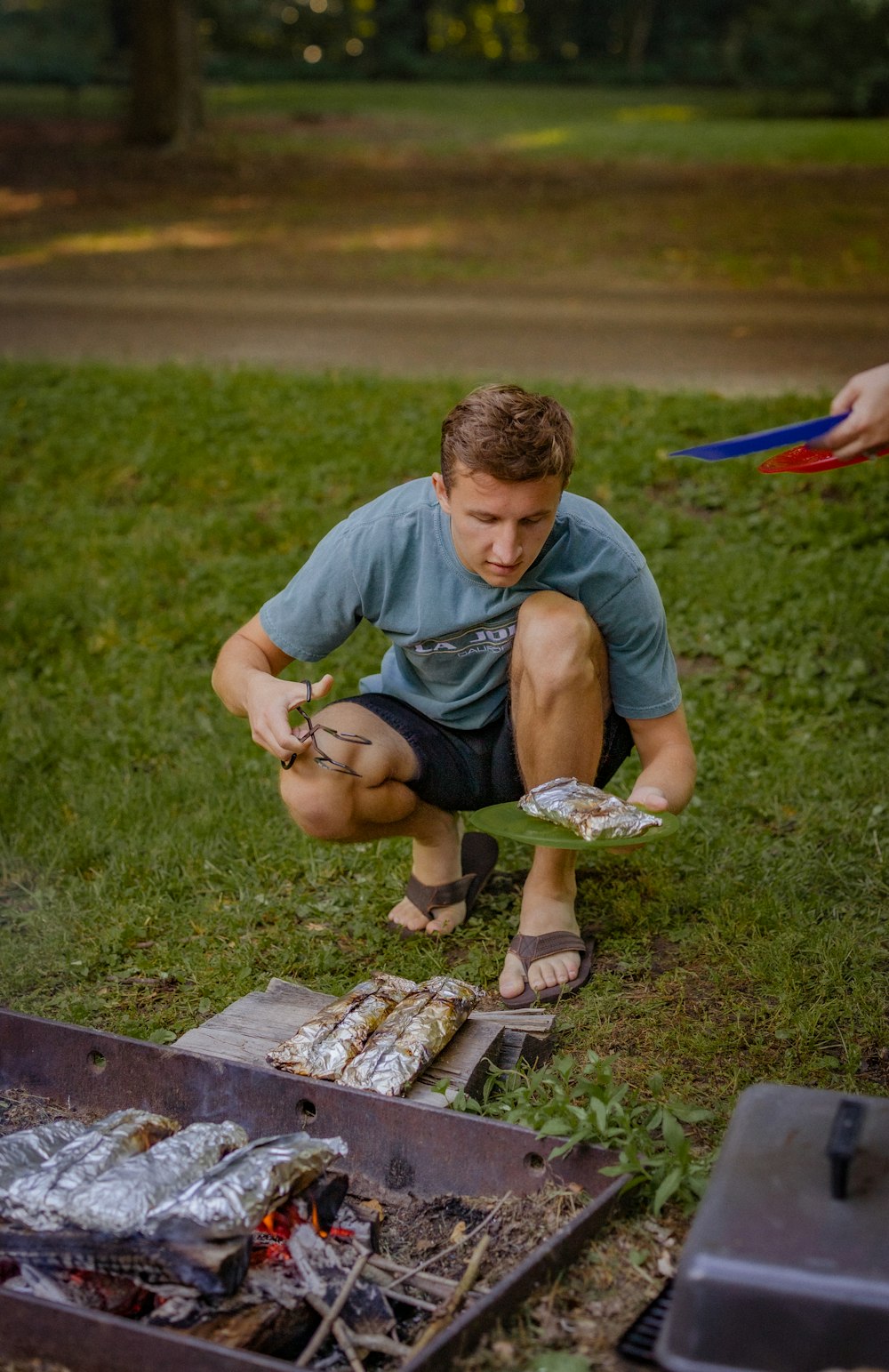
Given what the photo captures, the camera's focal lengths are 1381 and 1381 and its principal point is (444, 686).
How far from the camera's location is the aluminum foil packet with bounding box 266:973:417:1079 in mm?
2709

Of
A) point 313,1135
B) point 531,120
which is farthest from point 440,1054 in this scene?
point 531,120

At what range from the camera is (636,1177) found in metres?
2.37

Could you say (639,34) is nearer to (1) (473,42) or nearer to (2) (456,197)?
(1) (473,42)

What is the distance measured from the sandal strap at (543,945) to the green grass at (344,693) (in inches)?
4.3

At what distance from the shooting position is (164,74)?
18922 mm

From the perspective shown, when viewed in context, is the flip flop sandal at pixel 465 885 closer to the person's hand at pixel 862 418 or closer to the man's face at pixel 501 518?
the man's face at pixel 501 518

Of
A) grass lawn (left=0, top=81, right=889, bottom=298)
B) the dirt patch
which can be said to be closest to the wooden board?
the dirt patch

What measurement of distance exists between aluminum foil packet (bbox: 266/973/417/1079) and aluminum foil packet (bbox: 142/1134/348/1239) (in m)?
0.42

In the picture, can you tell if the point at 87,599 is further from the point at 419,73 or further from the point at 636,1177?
the point at 419,73


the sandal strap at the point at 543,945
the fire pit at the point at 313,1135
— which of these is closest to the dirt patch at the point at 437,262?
the sandal strap at the point at 543,945

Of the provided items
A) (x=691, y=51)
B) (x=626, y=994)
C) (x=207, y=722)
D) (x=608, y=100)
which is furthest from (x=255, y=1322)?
(x=691, y=51)

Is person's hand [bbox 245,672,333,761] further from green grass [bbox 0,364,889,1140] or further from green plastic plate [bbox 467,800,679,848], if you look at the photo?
green grass [bbox 0,364,889,1140]

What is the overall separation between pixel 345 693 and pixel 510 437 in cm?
240

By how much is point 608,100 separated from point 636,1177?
28.6 m
